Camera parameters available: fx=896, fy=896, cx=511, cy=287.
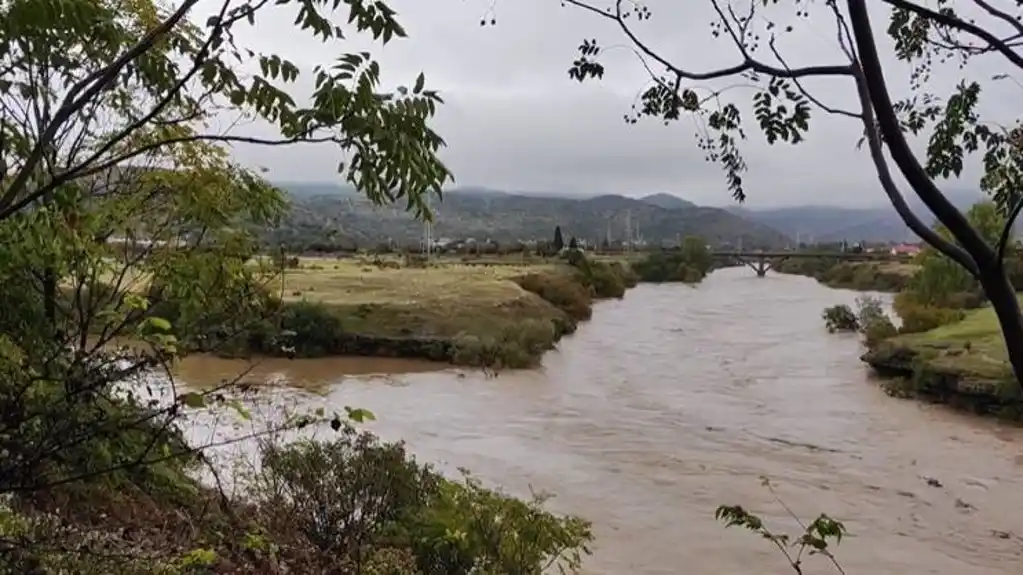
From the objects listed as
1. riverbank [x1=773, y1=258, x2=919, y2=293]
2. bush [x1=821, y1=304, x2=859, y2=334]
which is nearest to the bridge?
riverbank [x1=773, y1=258, x2=919, y2=293]

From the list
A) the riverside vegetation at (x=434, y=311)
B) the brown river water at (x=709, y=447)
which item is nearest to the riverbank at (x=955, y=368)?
the brown river water at (x=709, y=447)

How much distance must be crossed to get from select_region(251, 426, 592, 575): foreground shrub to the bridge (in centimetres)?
4726

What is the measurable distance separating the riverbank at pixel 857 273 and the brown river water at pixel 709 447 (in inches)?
926

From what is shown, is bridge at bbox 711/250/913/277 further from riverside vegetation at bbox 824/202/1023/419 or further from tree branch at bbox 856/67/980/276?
tree branch at bbox 856/67/980/276

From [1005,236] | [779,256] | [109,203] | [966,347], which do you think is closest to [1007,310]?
[1005,236]

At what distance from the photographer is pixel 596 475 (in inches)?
461

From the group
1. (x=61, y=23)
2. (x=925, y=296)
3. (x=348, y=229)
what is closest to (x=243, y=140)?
(x=61, y=23)

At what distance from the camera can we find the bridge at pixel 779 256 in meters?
51.0

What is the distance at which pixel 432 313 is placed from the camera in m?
24.7

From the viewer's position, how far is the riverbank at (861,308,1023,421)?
53.2 ft

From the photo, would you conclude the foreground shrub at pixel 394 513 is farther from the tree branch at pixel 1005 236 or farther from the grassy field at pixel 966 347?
the grassy field at pixel 966 347

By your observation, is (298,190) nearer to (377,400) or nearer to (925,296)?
(377,400)

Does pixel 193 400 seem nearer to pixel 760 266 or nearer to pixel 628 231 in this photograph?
pixel 760 266

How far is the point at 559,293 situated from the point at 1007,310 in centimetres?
2974
